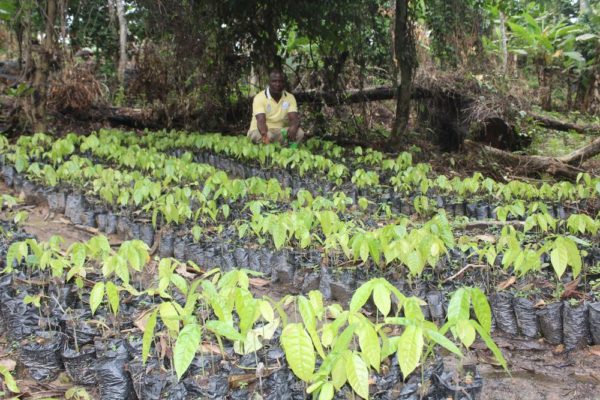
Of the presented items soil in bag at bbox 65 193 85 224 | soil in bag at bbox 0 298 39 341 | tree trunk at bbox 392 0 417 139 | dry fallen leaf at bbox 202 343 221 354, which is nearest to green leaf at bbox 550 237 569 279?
dry fallen leaf at bbox 202 343 221 354

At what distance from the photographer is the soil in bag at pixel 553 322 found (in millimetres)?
2732

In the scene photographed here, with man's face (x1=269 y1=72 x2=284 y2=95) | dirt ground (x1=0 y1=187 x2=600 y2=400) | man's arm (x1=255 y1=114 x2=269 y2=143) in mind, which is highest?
man's face (x1=269 y1=72 x2=284 y2=95)

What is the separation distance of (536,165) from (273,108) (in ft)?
10.7

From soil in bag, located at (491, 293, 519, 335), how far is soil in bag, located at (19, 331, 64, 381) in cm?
201

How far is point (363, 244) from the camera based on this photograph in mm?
2920

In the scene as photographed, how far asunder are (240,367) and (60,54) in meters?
6.58

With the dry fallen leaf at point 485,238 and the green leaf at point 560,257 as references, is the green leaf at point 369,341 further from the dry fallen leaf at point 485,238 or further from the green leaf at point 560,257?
the dry fallen leaf at point 485,238

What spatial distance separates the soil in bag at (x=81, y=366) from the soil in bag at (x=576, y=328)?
2.09 metres

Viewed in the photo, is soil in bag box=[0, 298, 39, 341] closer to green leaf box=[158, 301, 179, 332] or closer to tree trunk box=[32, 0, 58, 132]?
green leaf box=[158, 301, 179, 332]

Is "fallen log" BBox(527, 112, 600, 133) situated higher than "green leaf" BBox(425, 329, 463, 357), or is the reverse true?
"fallen log" BBox(527, 112, 600, 133)

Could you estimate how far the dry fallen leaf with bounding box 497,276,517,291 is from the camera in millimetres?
3021

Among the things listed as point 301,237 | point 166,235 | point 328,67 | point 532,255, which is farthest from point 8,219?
point 328,67

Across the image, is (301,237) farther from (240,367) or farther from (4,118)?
(4,118)

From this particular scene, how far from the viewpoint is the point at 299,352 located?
1.64 m
